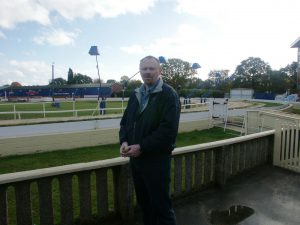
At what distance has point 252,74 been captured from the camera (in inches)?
3219

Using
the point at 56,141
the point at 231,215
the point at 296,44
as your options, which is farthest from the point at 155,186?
the point at 296,44

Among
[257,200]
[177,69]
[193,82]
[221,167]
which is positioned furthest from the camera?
[177,69]

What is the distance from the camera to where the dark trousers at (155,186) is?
8.88 ft

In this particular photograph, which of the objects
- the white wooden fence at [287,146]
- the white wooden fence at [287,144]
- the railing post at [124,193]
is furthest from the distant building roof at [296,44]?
the railing post at [124,193]

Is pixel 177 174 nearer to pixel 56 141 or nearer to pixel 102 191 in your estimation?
pixel 102 191

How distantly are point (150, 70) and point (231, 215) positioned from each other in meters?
2.21

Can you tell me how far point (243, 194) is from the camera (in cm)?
446

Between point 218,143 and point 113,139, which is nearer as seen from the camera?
point 218,143

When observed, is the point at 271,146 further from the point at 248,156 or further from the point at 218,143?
the point at 218,143

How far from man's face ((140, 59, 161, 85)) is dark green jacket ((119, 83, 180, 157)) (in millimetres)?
125

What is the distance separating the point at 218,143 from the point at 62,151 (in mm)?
5869

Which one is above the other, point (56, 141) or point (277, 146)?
point (277, 146)

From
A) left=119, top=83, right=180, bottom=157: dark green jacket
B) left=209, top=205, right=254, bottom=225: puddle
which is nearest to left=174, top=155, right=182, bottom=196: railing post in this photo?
left=209, top=205, right=254, bottom=225: puddle

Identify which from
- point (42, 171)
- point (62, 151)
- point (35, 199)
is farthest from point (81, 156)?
point (42, 171)
